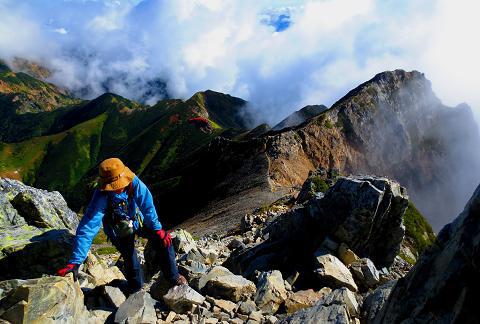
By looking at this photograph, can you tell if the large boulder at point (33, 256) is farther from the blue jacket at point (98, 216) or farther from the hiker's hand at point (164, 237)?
the hiker's hand at point (164, 237)

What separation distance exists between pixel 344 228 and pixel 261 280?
16.2 feet

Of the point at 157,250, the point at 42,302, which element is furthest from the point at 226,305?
the point at 42,302

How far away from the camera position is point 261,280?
1254 centimetres

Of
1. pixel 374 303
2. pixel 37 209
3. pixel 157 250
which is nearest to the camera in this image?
pixel 374 303

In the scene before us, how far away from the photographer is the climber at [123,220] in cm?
1049

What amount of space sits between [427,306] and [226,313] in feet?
16.9

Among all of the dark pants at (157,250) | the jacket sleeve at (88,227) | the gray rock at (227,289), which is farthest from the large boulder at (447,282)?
the jacket sleeve at (88,227)

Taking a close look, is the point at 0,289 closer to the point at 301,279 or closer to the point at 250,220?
the point at 301,279

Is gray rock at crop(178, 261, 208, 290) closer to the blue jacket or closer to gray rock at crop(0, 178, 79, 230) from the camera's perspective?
the blue jacket

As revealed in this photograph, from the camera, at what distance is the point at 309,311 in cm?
986

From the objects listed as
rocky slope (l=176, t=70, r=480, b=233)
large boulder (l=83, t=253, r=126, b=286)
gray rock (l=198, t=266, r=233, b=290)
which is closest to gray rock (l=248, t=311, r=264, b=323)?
gray rock (l=198, t=266, r=233, b=290)

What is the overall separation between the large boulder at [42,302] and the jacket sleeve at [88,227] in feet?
3.22

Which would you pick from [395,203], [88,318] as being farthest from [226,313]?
[395,203]

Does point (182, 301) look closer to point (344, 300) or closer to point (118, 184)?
point (118, 184)
